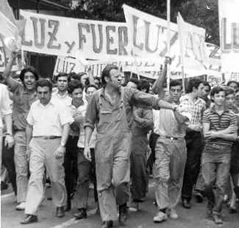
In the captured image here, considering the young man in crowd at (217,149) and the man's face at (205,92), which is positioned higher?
the man's face at (205,92)

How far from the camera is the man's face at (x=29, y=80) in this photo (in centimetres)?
747

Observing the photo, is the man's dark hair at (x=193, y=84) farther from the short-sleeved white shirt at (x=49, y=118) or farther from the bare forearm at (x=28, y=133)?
the bare forearm at (x=28, y=133)

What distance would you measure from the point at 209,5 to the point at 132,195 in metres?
36.0

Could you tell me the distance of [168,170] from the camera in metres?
7.05

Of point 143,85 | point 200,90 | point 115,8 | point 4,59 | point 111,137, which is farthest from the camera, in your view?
point 115,8

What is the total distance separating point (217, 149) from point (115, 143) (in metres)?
1.28

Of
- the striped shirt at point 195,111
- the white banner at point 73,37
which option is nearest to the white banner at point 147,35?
the white banner at point 73,37

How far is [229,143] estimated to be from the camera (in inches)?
272

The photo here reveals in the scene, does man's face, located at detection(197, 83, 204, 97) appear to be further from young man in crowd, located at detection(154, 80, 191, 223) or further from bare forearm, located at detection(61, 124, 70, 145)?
bare forearm, located at detection(61, 124, 70, 145)

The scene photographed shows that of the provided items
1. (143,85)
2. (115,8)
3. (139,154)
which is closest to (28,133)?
(139,154)

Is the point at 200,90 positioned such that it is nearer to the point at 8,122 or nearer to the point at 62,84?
the point at 62,84

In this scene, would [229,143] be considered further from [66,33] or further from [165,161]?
[66,33]

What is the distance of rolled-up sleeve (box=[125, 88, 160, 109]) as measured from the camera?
256 inches

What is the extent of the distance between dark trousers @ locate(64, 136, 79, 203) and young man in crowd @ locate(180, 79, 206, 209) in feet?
4.96
